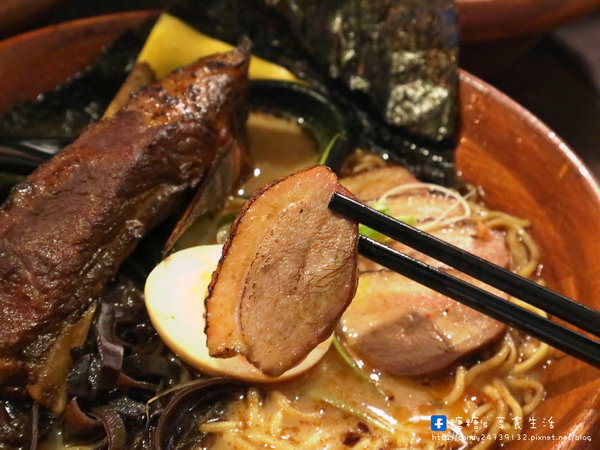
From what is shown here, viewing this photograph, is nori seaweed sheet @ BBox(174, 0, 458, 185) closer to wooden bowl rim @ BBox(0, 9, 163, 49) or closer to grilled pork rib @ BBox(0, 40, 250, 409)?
wooden bowl rim @ BBox(0, 9, 163, 49)

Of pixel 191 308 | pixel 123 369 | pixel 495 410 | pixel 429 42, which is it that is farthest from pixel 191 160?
pixel 495 410

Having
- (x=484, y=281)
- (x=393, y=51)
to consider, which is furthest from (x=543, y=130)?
(x=484, y=281)

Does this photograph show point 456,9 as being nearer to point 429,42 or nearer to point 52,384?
point 429,42

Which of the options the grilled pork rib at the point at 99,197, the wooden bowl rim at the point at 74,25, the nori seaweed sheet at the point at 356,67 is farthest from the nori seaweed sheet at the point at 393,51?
the wooden bowl rim at the point at 74,25

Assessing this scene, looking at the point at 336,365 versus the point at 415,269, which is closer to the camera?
the point at 415,269

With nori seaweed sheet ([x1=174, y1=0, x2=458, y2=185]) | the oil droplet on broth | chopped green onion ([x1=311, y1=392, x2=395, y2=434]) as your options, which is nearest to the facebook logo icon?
chopped green onion ([x1=311, y1=392, x2=395, y2=434])

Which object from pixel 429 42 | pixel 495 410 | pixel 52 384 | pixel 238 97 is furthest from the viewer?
pixel 429 42

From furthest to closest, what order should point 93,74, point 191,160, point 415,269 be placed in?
point 93,74 < point 191,160 < point 415,269
